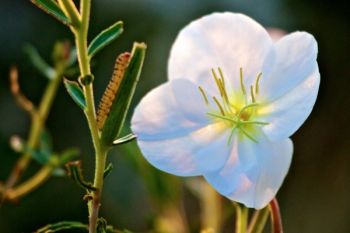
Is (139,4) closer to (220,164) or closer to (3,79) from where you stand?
(3,79)

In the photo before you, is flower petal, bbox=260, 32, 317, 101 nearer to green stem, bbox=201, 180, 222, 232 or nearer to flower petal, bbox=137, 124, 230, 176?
flower petal, bbox=137, 124, 230, 176

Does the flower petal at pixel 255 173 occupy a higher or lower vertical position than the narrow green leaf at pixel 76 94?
lower

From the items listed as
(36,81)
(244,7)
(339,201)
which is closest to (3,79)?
(36,81)

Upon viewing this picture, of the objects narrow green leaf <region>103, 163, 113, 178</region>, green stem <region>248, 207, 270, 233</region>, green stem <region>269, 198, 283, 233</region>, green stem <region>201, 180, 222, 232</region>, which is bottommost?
green stem <region>201, 180, 222, 232</region>

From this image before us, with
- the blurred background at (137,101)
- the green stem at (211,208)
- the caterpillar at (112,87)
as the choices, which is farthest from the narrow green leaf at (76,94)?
the blurred background at (137,101)

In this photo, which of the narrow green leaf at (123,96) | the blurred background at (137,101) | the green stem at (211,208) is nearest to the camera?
the narrow green leaf at (123,96)

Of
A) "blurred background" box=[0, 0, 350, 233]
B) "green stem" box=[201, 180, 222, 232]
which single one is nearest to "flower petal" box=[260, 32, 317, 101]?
"green stem" box=[201, 180, 222, 232]

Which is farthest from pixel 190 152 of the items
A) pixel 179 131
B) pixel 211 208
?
pixel 211 208

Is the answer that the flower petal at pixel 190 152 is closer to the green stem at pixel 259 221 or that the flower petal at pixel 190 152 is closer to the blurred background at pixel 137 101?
the green stem at pixel 259 221
